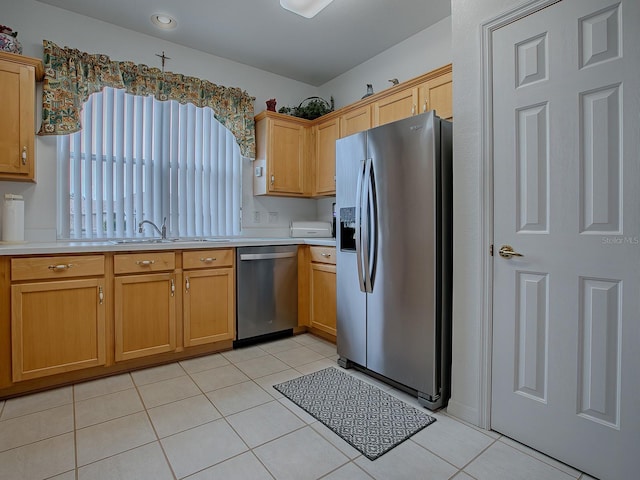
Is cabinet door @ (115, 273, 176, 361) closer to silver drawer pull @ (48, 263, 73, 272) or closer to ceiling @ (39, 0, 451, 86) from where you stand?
silver drawer pull @ (48, 263, 73, 272)

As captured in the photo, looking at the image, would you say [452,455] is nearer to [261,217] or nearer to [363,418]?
[363,418]

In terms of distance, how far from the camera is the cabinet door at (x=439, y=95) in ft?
8.52

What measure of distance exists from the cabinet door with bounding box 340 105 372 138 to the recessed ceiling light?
5.60ft

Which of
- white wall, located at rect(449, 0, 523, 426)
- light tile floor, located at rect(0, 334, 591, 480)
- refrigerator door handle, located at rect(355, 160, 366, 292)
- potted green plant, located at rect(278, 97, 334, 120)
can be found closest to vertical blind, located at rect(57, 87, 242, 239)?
potted green plant, located at rect(278, 97, 334, 120)

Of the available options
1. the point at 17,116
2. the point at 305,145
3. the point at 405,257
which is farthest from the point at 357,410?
the point at 17,116

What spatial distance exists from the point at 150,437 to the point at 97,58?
9.41ft

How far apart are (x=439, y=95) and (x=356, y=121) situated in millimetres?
929

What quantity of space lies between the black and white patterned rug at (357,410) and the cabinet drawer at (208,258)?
1.13 m

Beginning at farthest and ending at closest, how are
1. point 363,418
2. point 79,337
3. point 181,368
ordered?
1. point 181,368
2. point 79,337
3. point 363,418

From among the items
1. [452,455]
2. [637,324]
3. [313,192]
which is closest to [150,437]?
[452,455]

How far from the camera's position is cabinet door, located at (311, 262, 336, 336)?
3.09 meters

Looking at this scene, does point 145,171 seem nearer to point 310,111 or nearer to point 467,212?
point 310,111

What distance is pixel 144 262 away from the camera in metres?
2.54

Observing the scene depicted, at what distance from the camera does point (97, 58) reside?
9.32 feet
